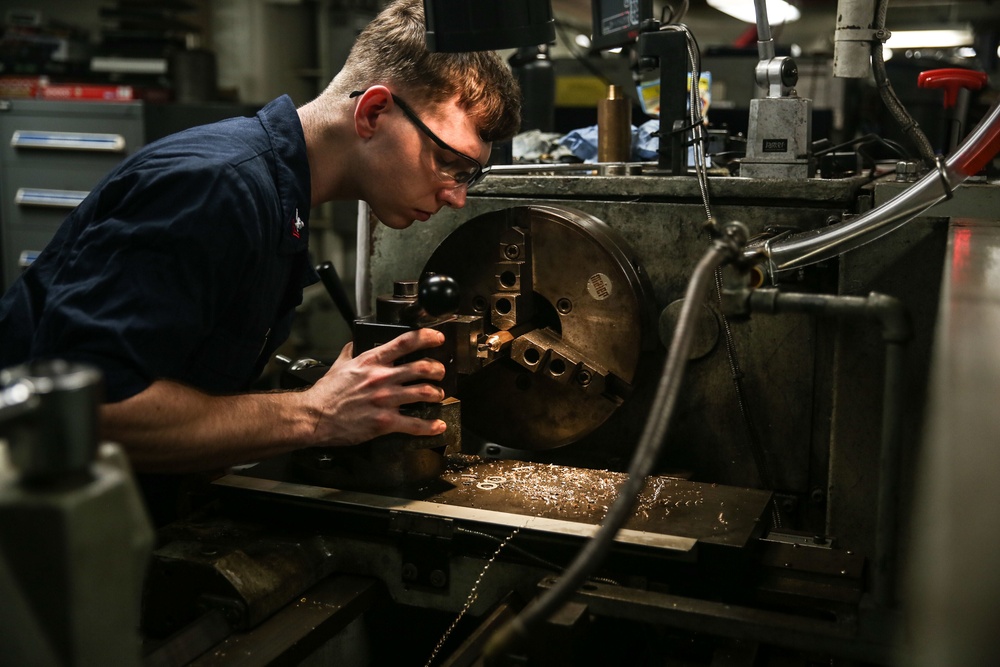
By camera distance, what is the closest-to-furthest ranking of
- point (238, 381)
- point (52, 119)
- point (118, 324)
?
1. point (118, 324)
2. point (238, 381)
3. point (52, 119)

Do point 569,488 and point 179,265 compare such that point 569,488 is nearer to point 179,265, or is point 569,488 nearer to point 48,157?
point 179,265

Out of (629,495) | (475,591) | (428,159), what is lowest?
(475,591)

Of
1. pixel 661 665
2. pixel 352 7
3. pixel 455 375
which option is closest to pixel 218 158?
pixel 455 375

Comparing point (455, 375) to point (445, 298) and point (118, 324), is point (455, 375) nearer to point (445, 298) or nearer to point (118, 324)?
point (445, 298)

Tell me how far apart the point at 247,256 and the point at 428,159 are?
33 centimetres

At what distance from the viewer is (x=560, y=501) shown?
1.16 meters

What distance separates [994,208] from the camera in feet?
4.18

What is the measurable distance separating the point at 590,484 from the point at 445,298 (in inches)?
12.9

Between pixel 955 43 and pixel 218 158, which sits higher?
pixel 955 43

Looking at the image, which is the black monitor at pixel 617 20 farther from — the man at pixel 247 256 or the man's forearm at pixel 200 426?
the man's forearm at pixel 200 426

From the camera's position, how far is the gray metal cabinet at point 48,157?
3.69 metres

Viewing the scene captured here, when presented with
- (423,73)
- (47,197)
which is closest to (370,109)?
(423,73)

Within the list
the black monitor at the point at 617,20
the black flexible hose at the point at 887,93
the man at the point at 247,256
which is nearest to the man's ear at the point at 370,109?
the man at the point at 247,256

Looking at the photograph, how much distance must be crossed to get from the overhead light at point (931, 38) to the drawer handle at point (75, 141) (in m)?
3.96
